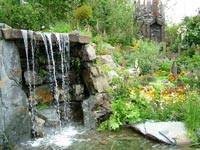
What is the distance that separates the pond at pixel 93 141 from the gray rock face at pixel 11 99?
27 centimetres

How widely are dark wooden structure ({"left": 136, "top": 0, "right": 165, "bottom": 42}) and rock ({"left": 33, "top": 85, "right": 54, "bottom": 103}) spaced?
1079 cm

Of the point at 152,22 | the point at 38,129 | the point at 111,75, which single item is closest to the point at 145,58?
the point at 111,75

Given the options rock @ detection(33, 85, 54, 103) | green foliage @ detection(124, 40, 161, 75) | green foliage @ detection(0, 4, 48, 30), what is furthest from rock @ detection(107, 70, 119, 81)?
green foliage @ detection(0, 4, 48, 30)

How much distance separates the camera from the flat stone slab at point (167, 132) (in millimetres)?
5508

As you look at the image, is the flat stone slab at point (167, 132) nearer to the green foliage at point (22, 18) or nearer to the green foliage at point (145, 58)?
the green foliage at point (22, 18)

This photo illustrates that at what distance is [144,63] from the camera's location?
10445 mm

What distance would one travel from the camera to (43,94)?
707 cm

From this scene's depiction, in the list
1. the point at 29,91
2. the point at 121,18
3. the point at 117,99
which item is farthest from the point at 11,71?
the point at 121,18

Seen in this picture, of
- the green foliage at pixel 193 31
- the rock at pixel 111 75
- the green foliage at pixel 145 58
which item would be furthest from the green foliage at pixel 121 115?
the green foliage at pixel 193 31

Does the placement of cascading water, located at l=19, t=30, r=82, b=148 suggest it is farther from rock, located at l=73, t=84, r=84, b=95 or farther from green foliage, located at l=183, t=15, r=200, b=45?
green foliage, located at l=183, t=15, r=200, b=45

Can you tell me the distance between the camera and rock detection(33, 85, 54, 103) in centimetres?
698

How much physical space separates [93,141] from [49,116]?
57.6 inches

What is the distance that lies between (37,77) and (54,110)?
2.64 feet

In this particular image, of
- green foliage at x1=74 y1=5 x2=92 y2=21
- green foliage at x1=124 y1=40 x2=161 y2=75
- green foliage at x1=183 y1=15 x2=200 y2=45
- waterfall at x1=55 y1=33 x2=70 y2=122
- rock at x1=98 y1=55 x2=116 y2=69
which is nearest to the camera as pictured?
waterfall at x1=55 y1=33 x2=70 y2=122
